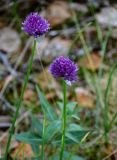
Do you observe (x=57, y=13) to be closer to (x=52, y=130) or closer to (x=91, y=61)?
(x=91, y=61)

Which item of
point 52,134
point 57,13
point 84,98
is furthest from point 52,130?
point 57,13

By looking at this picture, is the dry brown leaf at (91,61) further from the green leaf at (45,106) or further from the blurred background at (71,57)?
the green leaf at (45,106)

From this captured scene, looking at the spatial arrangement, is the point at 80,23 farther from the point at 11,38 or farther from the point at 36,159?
the point at 36,159

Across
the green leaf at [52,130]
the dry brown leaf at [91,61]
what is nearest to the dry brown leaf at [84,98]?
the dry brown leaf at [91,61]

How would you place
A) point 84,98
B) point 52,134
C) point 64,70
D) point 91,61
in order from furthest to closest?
point 91,61 → point 84,98 → point 52,134 → point 64,70

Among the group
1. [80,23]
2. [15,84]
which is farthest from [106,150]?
[80,23]

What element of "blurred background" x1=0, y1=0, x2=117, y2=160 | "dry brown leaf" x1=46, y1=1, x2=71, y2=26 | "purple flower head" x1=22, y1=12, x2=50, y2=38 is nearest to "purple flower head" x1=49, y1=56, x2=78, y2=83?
"purple flower head" x1=22, y1=12, x2=50, y2=38
